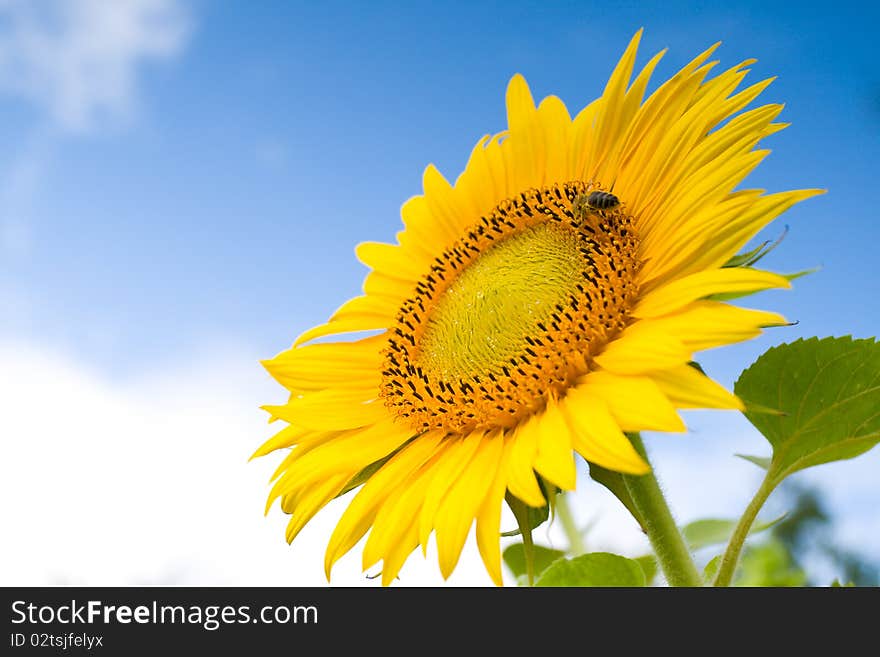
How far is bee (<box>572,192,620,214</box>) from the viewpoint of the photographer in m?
2.51

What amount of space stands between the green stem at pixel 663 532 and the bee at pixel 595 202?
80cm

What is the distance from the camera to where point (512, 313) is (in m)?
2.53

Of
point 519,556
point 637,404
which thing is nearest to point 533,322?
point 637,404

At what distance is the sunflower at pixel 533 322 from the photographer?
1.92 meters

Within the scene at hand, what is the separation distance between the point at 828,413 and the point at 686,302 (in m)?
0.61

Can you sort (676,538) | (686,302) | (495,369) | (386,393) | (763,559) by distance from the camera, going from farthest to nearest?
(763,559) < (386,393) < (495,369) < (676,538) < (686,302)

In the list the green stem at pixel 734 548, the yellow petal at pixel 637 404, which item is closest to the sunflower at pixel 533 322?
the yellow petal at pixel 637 404

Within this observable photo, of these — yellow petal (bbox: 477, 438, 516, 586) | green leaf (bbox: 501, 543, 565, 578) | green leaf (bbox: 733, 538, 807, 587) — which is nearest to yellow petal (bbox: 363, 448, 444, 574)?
yellow petal (bbox: 477, 438, 516, 586)

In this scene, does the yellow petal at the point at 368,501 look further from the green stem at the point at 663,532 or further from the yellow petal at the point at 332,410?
the green stem at the point at 663,532

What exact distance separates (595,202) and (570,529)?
4.65 ft

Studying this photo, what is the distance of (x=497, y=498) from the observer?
199 cm
